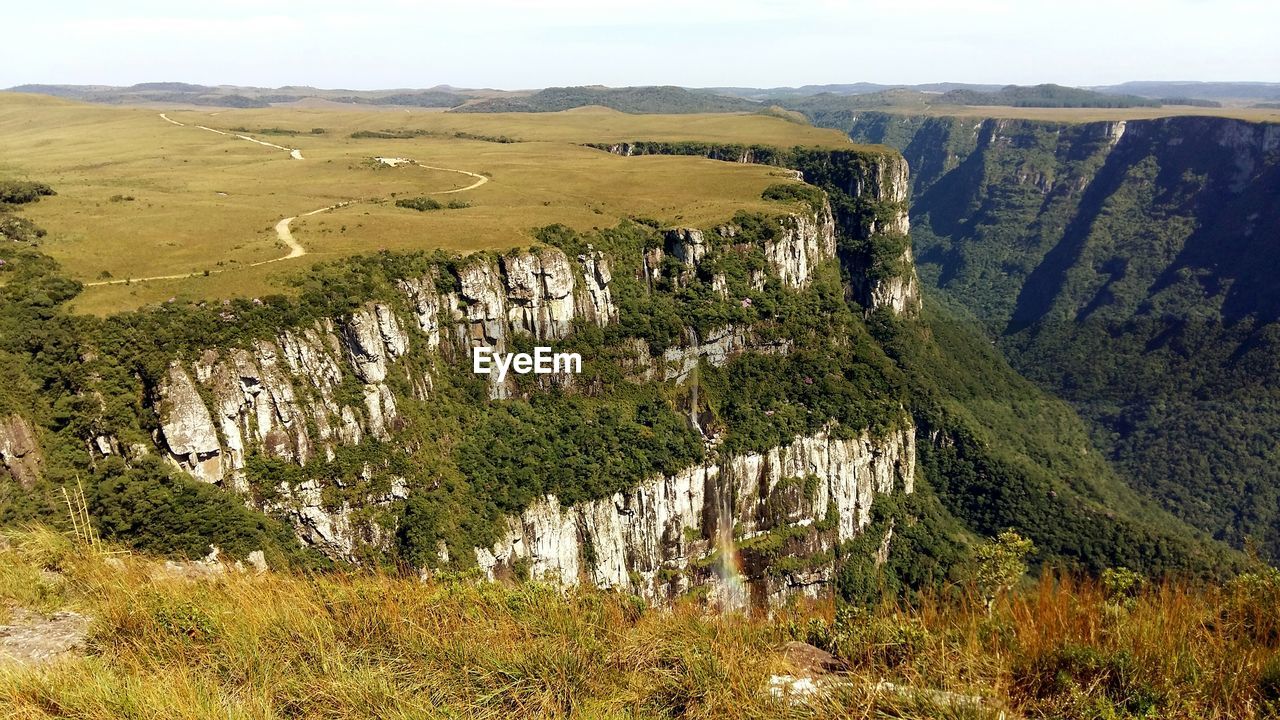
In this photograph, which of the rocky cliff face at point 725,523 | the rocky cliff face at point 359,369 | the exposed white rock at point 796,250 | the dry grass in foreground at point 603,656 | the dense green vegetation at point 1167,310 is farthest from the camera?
the dense green vegetation at point 1167,310

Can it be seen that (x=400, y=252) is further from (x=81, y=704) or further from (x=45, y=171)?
(x=45, y=171)

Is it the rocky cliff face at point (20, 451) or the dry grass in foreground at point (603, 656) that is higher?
the dry grass in foreground at point (603, 656)

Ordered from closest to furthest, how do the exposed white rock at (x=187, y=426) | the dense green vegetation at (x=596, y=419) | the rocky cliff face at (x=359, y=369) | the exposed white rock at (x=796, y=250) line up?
1. the dense green vegetation at (x=596, y=419)
2. the exposed white rock at (x=187, y=426)
3. the rocky cliff face at (x=359, y=369)
4. the exposed white rock at (x=796, y=250)

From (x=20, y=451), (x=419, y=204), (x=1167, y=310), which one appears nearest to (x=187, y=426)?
(x=20, y=451)

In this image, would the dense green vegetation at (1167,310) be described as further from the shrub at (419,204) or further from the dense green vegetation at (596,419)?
the shrub at (419,204)

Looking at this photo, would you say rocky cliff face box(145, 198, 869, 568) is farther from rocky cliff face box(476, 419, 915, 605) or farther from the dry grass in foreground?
the dry grass in foreground

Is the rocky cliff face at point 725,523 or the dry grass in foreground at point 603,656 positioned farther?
the rocky cliff face at point 725,523

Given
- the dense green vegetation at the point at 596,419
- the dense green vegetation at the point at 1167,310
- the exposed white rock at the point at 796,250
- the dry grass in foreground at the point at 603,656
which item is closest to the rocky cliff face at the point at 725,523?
the dense green vegetation at the point at 596,419

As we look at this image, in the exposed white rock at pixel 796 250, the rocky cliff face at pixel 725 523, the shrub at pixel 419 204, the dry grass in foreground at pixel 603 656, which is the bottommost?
the rocky cliff face at pixel 725 523
